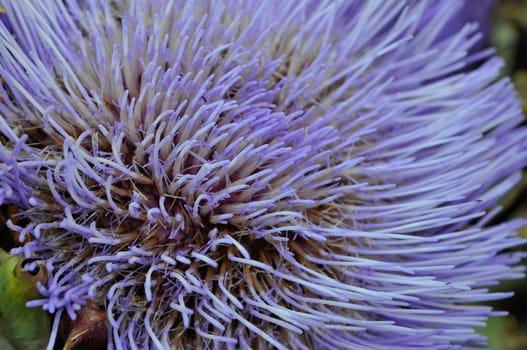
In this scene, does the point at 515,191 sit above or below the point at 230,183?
below

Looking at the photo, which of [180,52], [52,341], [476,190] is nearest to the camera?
[52,341]

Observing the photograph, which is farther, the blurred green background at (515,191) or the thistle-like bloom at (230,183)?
the blurred green background at (515,191)

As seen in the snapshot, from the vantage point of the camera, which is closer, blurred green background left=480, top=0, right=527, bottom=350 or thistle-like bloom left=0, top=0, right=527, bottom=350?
thistle-like bloom left=0, top=0, right=527, bottom=350

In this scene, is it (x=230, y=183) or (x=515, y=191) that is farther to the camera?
(x=515, y=191)

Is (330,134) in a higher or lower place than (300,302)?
higher

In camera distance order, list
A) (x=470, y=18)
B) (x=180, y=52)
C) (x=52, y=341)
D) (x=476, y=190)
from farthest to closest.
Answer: (x=470, y=18)
(x=476, y=190)
(x=180, y=52)
(x=52, y=341)

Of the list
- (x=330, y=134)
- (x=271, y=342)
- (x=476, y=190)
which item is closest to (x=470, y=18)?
(x=476, y=190)

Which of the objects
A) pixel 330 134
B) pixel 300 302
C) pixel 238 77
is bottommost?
pixel 300 302

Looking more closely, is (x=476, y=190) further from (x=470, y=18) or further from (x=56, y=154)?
(x=56, y=154)
